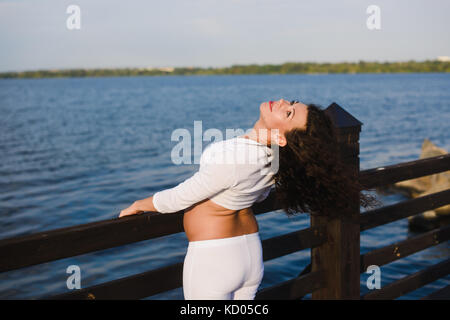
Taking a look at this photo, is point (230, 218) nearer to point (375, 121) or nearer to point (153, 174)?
point (153, 174)

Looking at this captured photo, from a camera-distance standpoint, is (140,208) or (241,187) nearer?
(241,187)

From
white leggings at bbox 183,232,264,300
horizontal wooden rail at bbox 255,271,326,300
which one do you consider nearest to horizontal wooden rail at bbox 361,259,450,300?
horizontal wooden rail at bbox 255,271,326,300

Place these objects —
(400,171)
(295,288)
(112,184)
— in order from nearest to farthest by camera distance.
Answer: (295,288), (400,171), (112,184)

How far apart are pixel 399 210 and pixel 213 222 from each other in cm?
215

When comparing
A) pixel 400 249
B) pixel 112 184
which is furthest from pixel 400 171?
pixel 112 184

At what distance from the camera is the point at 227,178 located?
2.12 meters

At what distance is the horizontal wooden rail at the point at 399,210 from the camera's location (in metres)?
3.56

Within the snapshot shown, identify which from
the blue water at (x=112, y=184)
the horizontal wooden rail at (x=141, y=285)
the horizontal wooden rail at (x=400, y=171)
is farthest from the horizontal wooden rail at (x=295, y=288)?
the blue water at (x=112, y=184)

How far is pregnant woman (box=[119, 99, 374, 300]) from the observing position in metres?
2.15

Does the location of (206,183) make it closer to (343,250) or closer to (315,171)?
(315,171)
